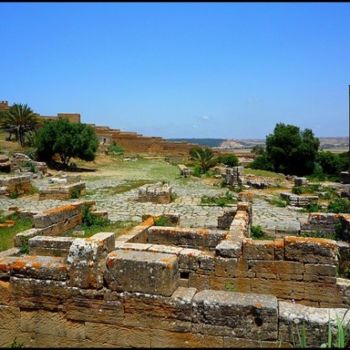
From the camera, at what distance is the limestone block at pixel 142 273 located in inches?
175

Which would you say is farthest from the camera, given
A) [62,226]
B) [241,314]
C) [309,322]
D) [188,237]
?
[62,226]

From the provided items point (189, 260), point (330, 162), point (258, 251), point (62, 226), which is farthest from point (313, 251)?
point (330, 162)

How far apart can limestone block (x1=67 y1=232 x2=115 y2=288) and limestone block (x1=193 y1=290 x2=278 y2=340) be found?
1.21 m

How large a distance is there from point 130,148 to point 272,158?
30.5 meters

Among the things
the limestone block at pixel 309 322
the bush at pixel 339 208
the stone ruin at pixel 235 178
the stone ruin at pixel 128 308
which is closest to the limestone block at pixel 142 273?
the stone ruin at pixel 128 308

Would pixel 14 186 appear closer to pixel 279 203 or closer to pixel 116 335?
pixel 279 203

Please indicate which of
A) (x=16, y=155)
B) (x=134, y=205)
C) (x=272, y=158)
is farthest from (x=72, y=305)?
(x=272, y=158)

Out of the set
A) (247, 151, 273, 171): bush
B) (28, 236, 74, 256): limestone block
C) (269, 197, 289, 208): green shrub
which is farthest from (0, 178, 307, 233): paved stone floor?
(247, 151, 273, 171): bush

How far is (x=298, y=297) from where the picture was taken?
6.69 meters

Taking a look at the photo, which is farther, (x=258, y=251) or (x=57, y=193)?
(x=57, y=193)

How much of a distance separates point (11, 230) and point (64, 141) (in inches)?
897

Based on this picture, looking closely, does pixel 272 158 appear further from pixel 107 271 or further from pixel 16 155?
pixel 107 271

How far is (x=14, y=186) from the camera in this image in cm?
1900

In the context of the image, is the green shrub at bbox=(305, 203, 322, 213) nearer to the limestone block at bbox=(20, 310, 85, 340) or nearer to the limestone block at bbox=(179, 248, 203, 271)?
the limestone block at bbox=(179, 248, 203, 271)
